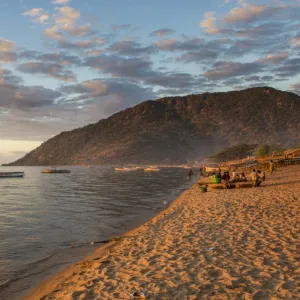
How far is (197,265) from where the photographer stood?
8.75 metres

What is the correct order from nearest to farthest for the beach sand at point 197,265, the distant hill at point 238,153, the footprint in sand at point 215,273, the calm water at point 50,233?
the beach sand at point 197,265 → the footprint in sand at point 215,273 → the calm water at point 50,233 → the distant hill at point 238,153

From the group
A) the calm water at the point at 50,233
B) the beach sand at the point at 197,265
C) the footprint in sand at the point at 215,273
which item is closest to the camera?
the beach sand at the point at 197,265

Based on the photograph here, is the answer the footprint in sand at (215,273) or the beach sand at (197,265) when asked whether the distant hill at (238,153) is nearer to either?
the beach sand at (197,265)

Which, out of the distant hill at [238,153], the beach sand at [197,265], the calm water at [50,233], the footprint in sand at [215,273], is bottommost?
the calm water at [50,233]

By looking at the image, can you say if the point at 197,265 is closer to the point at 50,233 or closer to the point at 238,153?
the point at 50,233

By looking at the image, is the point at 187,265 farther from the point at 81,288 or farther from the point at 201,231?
the point at 201,231

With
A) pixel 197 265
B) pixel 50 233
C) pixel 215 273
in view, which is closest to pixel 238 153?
pixel 50 233

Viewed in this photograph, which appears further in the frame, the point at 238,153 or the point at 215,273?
the point at 238,153

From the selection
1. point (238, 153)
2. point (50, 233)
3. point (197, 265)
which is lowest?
point (50, 233)

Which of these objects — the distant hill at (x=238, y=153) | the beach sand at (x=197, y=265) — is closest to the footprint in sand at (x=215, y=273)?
the beach sand at (x=197, y=265)

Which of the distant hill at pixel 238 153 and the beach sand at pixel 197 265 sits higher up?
the distant hill at pixel 238 153

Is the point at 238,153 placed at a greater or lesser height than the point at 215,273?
greater

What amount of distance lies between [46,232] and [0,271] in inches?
242

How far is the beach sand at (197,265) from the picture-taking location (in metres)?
7.18
